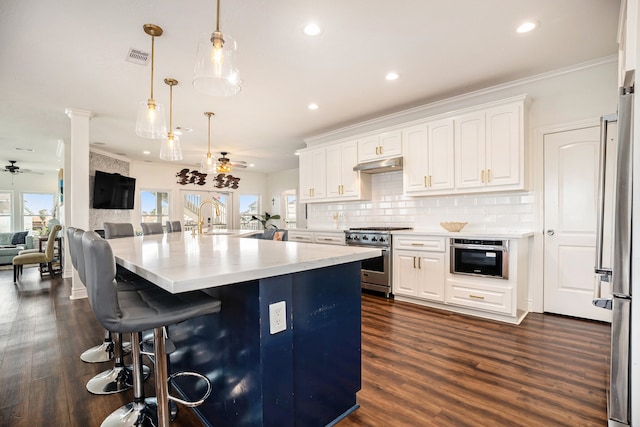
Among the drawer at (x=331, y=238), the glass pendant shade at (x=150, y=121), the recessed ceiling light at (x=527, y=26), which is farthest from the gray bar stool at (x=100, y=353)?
the recessed ceiling light at (x=527, y=26)

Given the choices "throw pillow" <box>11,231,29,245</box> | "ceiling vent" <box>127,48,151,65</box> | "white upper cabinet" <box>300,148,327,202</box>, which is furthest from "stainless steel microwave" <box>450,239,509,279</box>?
"throw pillow" <box>11,231,29,245</box>

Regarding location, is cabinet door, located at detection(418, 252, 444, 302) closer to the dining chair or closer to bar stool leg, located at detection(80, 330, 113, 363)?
bar stool leg, located at detection(80, 330, 113, 363)

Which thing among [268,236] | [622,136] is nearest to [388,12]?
[622,136]

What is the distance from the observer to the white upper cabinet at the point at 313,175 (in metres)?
5.29

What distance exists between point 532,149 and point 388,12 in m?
2.31

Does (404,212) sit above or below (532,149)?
below

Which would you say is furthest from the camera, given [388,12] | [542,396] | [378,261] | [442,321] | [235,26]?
[378,261]

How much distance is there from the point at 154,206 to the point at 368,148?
6583mm

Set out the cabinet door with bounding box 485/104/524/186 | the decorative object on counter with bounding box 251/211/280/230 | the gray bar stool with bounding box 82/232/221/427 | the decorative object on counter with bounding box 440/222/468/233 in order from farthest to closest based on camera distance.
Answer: the decorative object on counter with bounding box 251/211/280/230
the decorative object on counter with bounding box 440/222/468/233
the cabinet door with bounding box 485/104/524/186
the gray bar stool with bounding box 82/232/221/427

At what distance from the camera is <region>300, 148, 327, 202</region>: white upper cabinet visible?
208 inches

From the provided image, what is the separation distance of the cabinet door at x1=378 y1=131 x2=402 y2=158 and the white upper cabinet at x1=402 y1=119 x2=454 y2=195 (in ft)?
0.25

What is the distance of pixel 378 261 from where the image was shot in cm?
414

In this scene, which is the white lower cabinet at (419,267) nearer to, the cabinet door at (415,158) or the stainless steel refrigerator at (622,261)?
the cabinet door at (415,158)

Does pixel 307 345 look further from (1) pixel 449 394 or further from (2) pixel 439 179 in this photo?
(2) pixel 439 179
